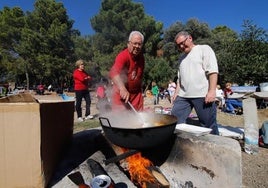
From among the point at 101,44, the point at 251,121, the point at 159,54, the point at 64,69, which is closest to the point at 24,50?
the point at 64,69

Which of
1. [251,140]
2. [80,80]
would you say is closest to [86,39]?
[80,80]

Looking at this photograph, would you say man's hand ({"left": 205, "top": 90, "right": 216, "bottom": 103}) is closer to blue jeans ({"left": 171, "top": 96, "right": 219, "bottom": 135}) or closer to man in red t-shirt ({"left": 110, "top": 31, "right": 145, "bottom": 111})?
blue jeans ({"left": 171, "top": 96, "right": 219, "bottom": 135})

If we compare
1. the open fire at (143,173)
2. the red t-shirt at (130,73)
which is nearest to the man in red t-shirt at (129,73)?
the red t-shirt at (130,73)

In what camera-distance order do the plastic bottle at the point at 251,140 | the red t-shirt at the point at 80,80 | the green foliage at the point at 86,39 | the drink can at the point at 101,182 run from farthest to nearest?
the green foliage at the point at 86,39 < the red t-shirt at the point at 80,80 < the plastic bottle at the point at 251,140 < the drink can at the point at 101,182

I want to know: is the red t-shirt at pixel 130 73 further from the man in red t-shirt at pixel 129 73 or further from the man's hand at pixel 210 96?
the man's hand at pixel 210 96

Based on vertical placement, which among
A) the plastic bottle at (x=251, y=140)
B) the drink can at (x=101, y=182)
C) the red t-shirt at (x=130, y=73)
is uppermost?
the red t-shirt at (x=130, y=73)

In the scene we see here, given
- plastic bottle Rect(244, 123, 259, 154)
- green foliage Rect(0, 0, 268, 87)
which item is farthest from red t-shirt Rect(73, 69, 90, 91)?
green foliage Rect(0, 0, 268, 87)

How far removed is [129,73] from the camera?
288 centimetres

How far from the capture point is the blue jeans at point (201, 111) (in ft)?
9.57

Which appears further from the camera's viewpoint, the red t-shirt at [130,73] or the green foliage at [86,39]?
the green foliage at [86,39]

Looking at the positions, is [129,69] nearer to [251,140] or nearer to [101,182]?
[101,182]

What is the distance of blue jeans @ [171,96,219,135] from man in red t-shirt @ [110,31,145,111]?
49cm

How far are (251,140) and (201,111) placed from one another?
1.79 meters

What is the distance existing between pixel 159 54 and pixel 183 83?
75.7ft
